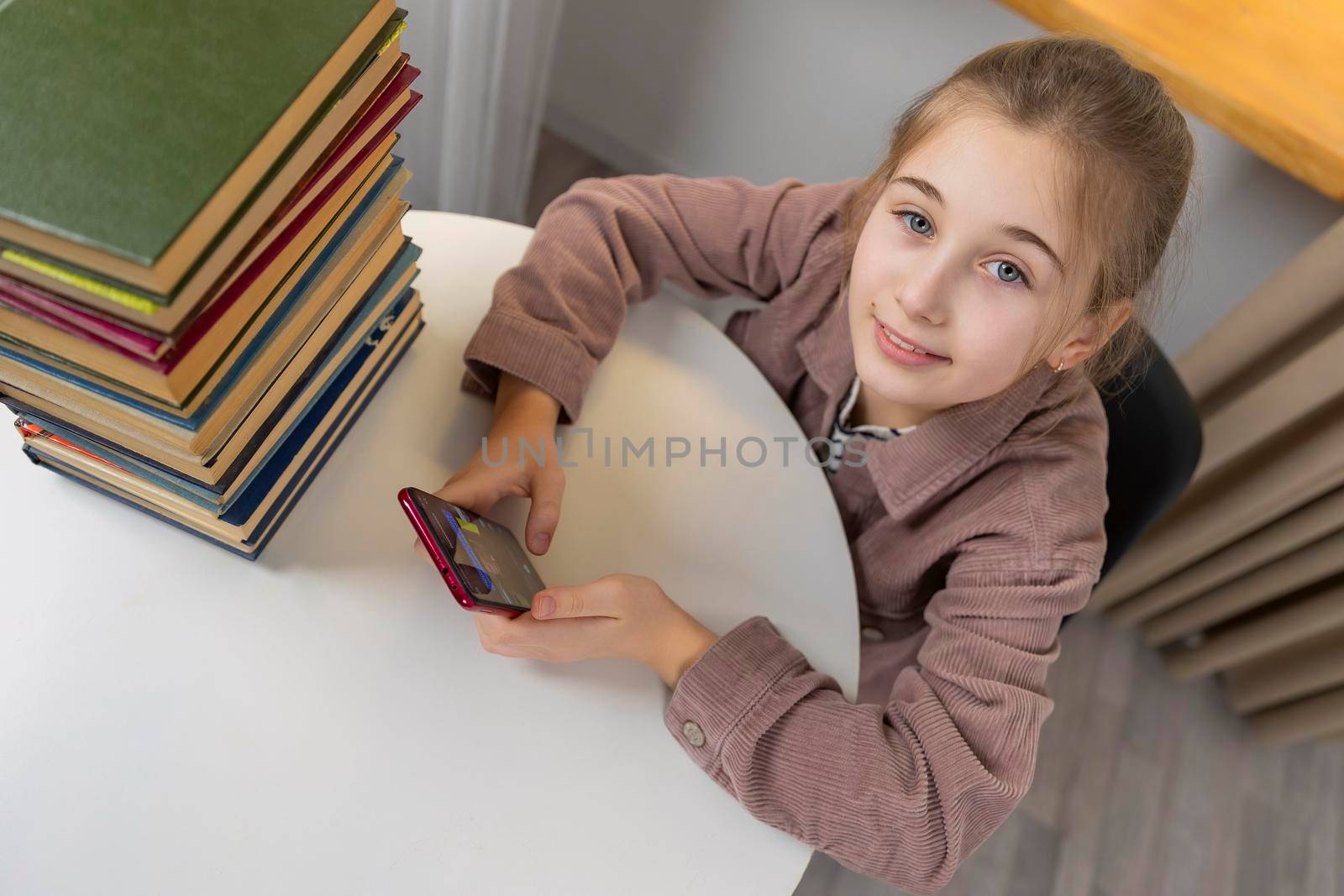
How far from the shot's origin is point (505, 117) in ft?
4.62

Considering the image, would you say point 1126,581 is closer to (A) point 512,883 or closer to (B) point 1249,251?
(B) point 1249,251

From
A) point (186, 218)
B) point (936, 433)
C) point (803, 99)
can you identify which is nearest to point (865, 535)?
point (936, 433)

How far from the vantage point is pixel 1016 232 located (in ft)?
2.30

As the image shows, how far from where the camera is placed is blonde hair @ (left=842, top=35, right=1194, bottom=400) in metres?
0.70

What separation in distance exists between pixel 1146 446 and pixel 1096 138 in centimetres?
31

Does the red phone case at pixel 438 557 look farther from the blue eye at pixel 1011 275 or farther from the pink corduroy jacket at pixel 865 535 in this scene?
the blue eye at pixel 1011 275

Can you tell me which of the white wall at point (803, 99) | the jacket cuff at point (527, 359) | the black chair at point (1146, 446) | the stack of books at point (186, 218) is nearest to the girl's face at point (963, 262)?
the black chair at point (1146, 446)

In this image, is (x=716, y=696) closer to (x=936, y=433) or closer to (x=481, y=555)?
(x=481, y=555)

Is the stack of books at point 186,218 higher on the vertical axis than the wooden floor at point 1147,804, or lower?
higher

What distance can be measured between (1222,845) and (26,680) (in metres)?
1.59

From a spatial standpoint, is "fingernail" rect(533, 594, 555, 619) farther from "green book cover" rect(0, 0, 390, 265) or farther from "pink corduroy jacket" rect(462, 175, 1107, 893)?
"green book cover" rect(0, 0, 390, 265)

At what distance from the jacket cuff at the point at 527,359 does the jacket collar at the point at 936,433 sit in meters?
0.25

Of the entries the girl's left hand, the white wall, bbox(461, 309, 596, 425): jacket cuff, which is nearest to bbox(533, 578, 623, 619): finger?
the girl's left hand

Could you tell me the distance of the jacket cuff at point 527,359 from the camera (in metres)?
0.82
